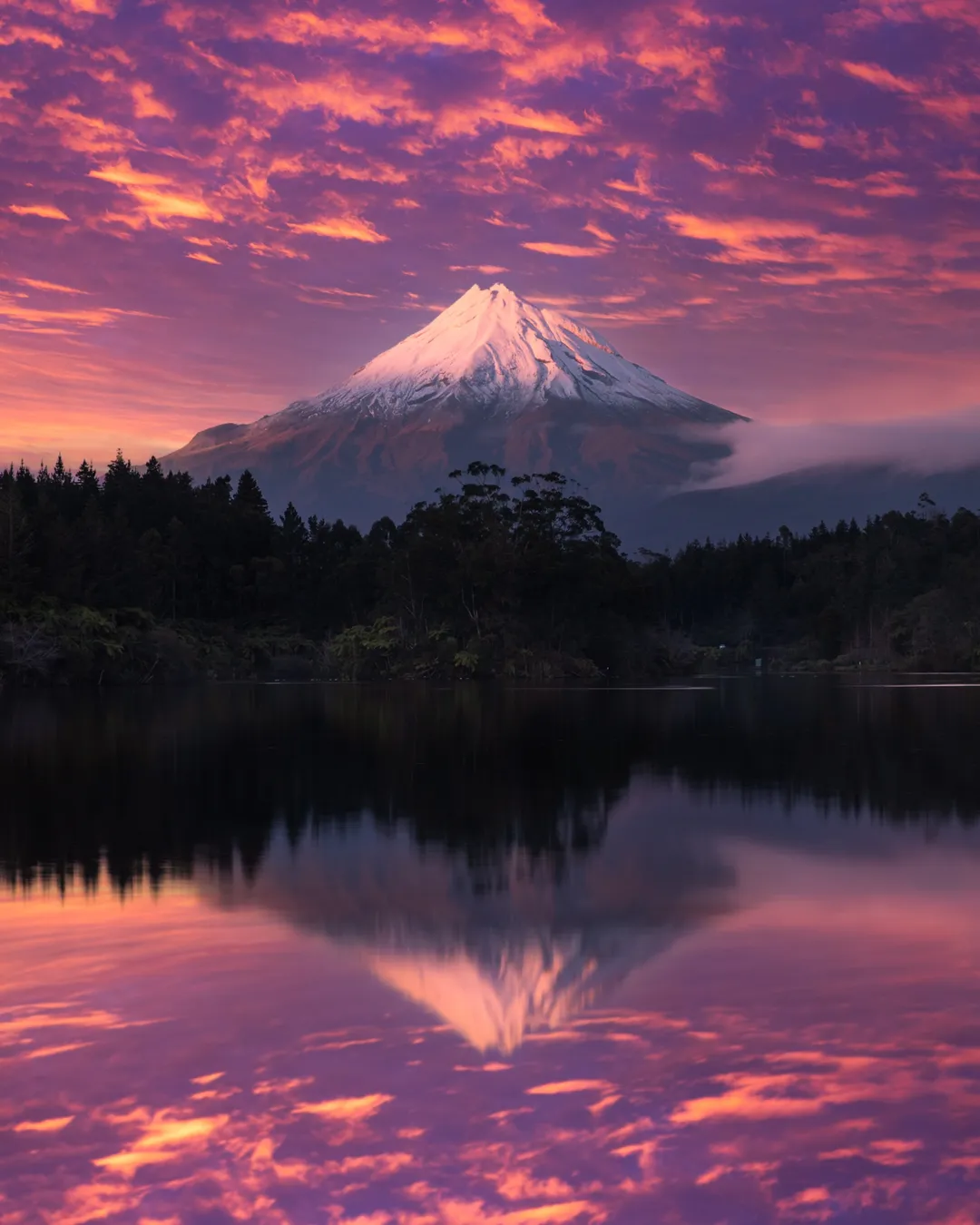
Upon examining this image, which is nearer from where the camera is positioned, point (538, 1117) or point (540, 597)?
point (538, 1117)

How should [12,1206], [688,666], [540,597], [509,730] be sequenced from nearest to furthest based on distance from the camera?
[12,1206] → [509,730] → [540,597] → [688,666]

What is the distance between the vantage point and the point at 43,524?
78250 mm

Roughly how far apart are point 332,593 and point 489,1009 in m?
102

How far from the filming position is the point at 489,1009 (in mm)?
7586

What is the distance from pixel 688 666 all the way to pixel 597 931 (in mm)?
94303

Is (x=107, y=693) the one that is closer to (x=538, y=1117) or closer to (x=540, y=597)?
(x=540, y=597)

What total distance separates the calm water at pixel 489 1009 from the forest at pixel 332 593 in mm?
59027

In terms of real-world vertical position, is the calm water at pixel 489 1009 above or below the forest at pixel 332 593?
below

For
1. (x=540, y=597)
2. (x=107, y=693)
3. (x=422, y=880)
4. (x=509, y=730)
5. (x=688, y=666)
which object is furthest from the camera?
(x=688, y=666)

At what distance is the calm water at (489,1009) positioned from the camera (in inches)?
211

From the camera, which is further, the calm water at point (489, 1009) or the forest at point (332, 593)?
the forest at point (332, 593)

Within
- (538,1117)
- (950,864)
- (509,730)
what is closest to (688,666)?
(509,730)

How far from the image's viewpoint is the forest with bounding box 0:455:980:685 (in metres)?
76.2

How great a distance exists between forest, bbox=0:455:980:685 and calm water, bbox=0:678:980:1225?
59027 millimetres
